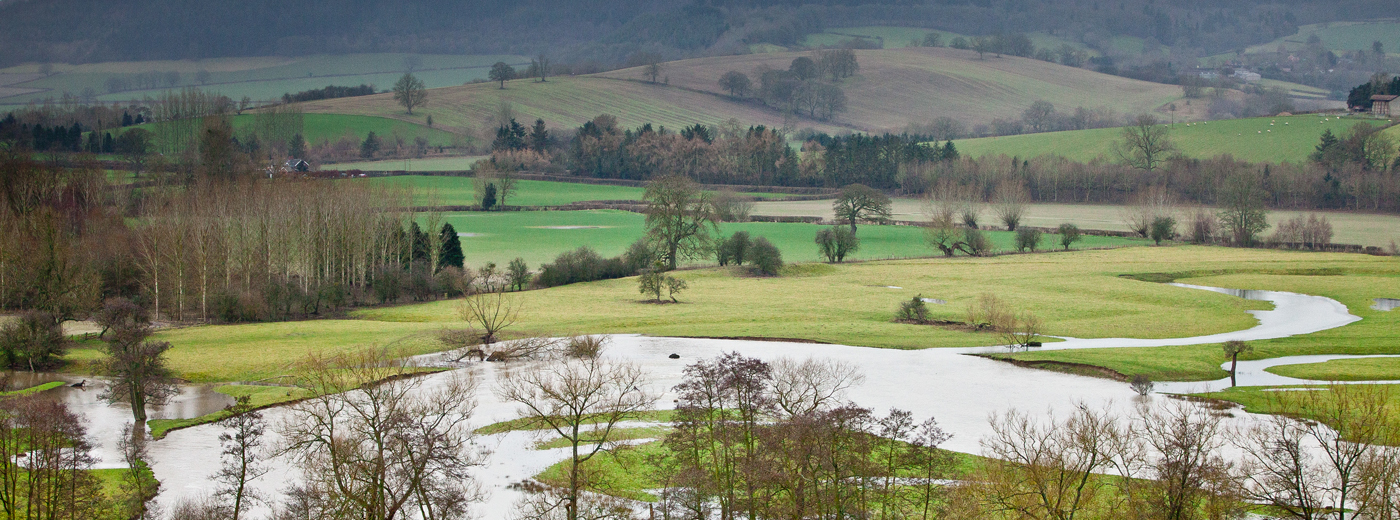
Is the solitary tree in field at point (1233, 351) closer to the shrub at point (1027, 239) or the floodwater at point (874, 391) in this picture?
the floodwater at point (874, 391)

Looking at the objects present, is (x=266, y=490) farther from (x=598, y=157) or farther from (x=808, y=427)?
(x=598, y=157)

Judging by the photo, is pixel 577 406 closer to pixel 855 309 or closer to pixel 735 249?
pixel 855 309

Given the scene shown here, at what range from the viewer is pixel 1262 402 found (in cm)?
4703

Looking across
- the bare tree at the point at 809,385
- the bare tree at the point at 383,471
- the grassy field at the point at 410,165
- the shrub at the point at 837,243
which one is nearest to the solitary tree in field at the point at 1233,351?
the bare tree at the point at 809,385

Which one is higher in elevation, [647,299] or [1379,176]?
[1379,176]

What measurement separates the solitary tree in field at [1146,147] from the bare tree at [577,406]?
13580cm

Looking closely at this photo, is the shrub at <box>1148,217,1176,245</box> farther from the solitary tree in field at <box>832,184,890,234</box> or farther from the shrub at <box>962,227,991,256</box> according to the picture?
the solitary tree in field at <box>832,184,890,234</box>

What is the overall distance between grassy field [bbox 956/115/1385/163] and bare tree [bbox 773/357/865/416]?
13538 cm

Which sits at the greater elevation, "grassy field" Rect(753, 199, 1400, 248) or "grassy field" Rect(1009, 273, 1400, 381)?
"grassy field" Rect(753, 199, 1400, 248)

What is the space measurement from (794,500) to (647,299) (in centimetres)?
5069

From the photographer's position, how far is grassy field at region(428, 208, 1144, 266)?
107 m

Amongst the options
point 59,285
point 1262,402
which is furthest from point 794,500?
point 59,285

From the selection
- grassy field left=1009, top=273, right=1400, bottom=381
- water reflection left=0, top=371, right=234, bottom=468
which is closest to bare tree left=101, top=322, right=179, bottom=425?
water reflection left=0, top=371, right=234, bottom=468

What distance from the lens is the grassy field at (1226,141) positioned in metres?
165
